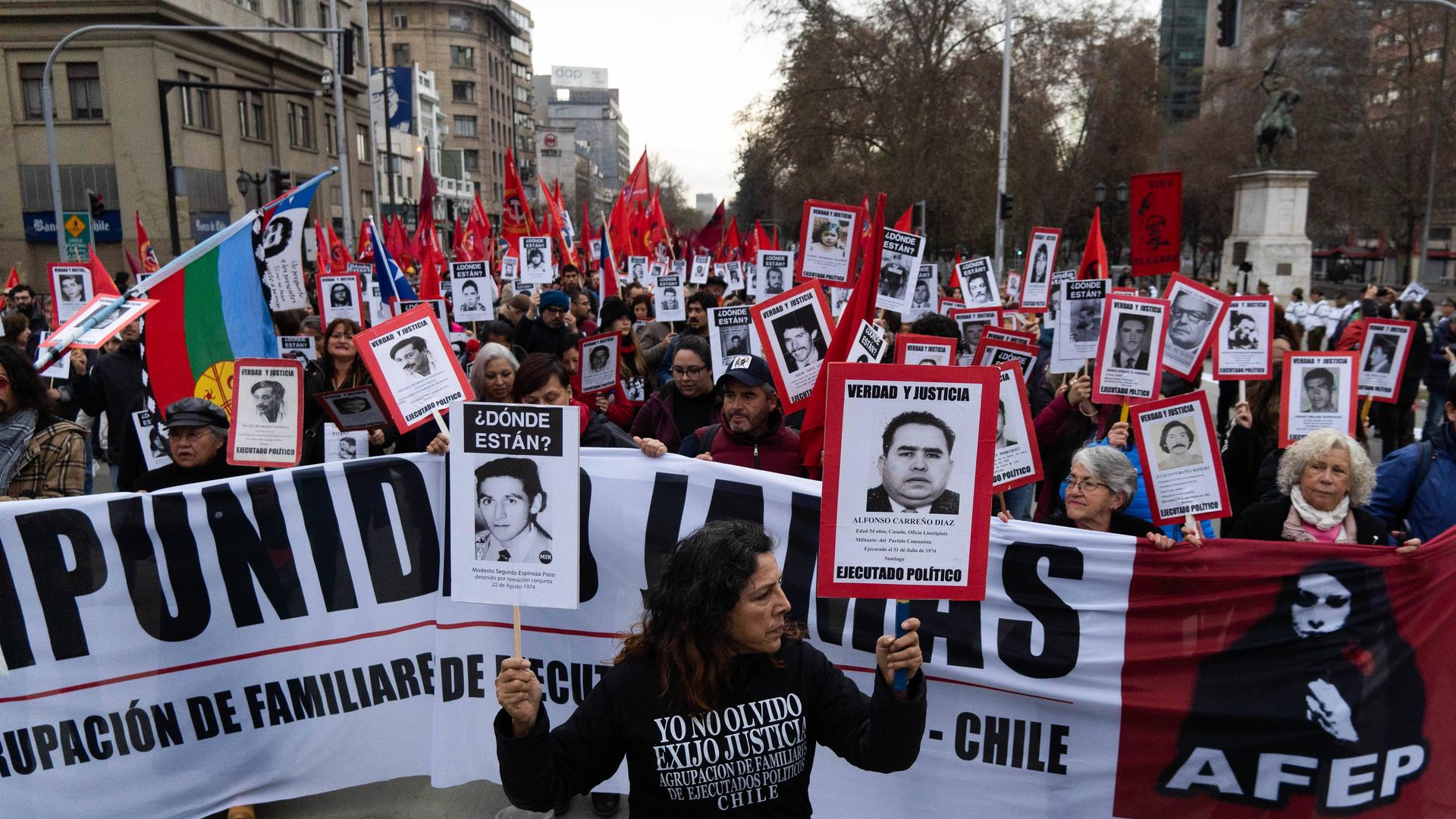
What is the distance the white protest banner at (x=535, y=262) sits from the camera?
14.2m

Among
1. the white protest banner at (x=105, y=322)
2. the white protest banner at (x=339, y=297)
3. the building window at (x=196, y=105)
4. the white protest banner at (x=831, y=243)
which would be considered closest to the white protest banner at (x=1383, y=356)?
the white protest banner at (x=831, y=243)

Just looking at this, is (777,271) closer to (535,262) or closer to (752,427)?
(535,262)

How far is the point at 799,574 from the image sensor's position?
12.6 feet

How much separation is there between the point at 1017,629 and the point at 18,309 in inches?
433

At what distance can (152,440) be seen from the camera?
211 inches

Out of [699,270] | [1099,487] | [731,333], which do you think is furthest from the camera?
[699,270]

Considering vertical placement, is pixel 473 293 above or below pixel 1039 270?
below

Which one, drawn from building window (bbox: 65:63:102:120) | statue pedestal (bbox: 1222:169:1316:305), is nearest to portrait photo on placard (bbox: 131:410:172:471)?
statue pedestal (bbox: 1222:169:1316:305)

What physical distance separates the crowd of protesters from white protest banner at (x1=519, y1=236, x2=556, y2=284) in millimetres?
5758

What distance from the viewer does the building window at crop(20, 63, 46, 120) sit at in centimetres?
3222

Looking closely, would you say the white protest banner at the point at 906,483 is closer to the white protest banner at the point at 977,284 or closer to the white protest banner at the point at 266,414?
the white protest banner at the point at 266,414

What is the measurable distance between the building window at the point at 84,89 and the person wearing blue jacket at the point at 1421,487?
119 feet

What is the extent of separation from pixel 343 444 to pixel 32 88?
34628mm

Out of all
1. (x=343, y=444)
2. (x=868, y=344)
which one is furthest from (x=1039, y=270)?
(x=343, y=444)
